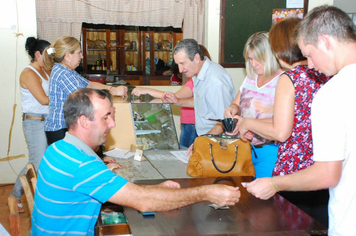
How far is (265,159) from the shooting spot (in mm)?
2328

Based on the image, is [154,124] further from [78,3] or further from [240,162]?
[78,3]

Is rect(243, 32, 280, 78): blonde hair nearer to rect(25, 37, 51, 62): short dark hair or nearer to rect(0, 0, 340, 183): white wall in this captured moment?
rect(25, 37, 51, 62): short dark hair

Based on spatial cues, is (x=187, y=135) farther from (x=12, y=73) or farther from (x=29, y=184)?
(x=12, y=73)

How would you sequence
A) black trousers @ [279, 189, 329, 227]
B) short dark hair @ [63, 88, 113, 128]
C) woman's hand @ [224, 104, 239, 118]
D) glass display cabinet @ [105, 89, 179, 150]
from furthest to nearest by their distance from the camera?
1. glass display cabinet @ [105, 89, 179, 150]
2. woman's hand @ [224, 104, 239, 118]
3. black trousers @ [279, 189, 329, 227]
4. short dark hair @ [63, 88, 113, 128]

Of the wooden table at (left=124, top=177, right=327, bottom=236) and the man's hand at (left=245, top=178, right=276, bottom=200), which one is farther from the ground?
the man's hand at (left=245, top=178, right=276, bottom=200)

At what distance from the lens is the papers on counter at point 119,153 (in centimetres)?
293

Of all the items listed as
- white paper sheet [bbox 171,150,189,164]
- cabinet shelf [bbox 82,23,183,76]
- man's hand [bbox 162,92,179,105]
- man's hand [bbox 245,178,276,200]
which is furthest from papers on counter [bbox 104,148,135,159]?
cabinet shelf [bbox 82,23,183,76]

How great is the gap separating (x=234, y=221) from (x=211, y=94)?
5.06 ft

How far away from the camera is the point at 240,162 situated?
2232 millimetres

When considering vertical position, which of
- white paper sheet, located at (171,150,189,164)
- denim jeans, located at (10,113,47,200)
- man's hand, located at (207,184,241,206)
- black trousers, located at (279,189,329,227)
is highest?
man's hand, located at (207,184,241,206)

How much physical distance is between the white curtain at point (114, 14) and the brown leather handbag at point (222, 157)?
10.3 ft

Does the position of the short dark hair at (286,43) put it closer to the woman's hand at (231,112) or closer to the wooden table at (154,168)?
the woman's hand at (231,112)

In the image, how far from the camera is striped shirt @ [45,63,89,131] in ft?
10.7

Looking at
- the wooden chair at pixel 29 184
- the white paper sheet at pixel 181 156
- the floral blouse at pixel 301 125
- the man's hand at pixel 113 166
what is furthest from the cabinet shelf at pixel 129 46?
the floral blouse at pixel 301 125
